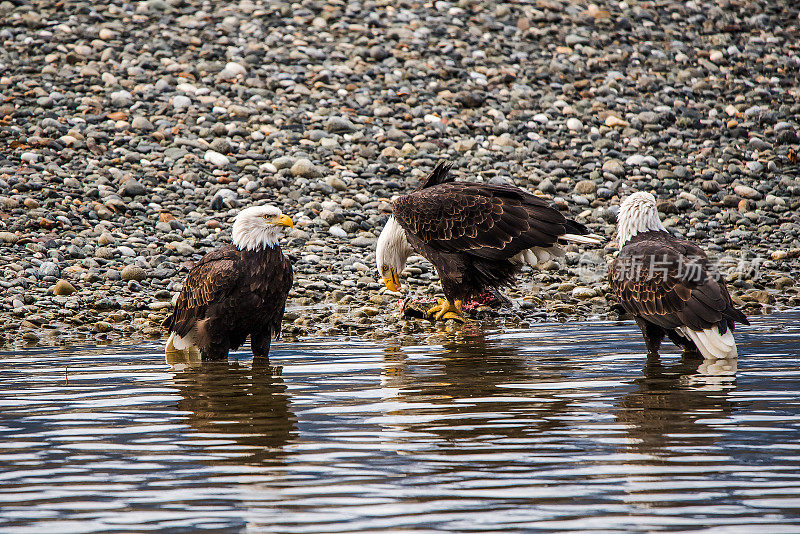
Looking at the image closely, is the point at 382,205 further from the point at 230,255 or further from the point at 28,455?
the point at 28,455

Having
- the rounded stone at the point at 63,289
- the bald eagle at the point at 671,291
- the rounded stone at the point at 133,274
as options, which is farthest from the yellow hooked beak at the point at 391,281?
the rounded stone at the point at 63,289

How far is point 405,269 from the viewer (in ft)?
35.0

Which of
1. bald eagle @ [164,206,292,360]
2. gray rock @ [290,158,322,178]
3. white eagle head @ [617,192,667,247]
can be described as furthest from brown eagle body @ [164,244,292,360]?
gray rock @ [290,158,322,178]

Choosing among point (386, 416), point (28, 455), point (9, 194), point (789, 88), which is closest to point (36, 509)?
point (28, 455)

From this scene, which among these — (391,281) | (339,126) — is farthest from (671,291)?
(339,126)

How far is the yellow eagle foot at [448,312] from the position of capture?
30.5ft

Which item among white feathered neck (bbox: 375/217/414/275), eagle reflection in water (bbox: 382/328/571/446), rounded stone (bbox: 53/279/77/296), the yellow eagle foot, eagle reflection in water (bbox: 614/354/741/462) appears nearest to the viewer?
eagle reflection in water (bbox: 614/354/741/462)

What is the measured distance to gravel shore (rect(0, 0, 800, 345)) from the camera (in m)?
9.80

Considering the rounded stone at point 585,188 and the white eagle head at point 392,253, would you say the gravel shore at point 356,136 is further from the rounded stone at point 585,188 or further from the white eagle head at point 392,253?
the white eagle head at point 392,253

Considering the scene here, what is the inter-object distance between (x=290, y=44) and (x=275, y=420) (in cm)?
1065

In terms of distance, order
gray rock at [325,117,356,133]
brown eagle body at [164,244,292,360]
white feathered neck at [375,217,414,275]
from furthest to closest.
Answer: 1. gray rock at [325,117,356,133]
2. white feathered neck at [375,217,414,275]
3. brown eagle body at [164,244,292,360]

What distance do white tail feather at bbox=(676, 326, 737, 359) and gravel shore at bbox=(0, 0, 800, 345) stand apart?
2.43m

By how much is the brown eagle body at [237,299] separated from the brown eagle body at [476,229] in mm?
2066

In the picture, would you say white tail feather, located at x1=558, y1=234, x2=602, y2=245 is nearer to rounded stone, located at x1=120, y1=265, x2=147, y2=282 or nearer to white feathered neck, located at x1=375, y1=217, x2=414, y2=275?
white feathered neck, located at x1=375, y1=217, x2=414, y2=275
